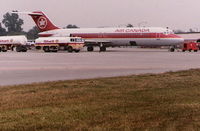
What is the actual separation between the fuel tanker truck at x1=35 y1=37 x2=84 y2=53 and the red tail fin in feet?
22.4

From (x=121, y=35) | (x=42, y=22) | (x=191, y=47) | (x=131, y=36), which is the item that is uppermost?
(x=42, y=22)

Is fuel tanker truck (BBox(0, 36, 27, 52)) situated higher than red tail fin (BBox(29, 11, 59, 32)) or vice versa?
red tail fin (BBox(29, 11, 59, 32))

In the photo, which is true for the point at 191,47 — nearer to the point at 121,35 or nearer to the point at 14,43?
the point at 121,35

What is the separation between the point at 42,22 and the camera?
6775 cm

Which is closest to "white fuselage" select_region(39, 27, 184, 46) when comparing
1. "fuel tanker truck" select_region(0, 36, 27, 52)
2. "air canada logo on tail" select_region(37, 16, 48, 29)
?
"air canada logo on tail" select_region(37, 16, 48, 29)

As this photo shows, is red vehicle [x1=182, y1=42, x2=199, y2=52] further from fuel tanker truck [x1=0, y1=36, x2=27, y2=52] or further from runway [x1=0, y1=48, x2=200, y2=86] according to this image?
runway [x1=0, y1=48, x2=200, y2=86]

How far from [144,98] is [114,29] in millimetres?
51777

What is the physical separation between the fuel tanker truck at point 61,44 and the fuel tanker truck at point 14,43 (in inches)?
154

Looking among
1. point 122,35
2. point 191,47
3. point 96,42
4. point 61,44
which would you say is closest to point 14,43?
point 61,44

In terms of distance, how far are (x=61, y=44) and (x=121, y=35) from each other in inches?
365

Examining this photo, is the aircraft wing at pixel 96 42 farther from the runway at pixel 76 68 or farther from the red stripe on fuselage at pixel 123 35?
the runway at pixel 76 68

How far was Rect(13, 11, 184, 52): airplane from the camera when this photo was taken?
58.6 meters

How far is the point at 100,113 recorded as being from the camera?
804 centimetres

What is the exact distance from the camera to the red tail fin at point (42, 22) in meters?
67.4
